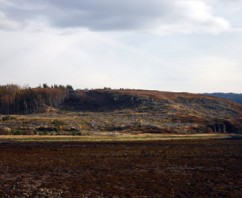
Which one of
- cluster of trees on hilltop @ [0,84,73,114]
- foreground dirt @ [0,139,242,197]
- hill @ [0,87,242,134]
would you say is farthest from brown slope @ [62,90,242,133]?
foreground dirt @ [0,139,242,197]

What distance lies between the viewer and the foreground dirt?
2345cm

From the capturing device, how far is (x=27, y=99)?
118 m

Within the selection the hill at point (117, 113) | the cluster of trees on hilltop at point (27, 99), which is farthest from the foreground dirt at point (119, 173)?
the cluster of trees on hilltop at point (27, 99)

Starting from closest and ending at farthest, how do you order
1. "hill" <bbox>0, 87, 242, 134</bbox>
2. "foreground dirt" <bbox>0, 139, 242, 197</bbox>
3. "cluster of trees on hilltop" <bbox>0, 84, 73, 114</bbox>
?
"foreground dirt" <bbox>0, 139, 242, 197</bbox> → "hill" <bbox>0, 87, 242, 134</bbox> → "cluster of trees on hilltop" <bbox>0, 84, 73, 114</bbox>

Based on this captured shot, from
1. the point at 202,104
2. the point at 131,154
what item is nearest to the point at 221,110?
the point at 202,104

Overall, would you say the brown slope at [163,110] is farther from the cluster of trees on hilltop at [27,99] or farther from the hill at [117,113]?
the cluster of trees on hilltop at [27,99]

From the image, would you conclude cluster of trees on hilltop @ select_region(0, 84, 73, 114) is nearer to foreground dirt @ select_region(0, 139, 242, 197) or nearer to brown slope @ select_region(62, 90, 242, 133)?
brown slope @ select_region(62, 90, 242, 133)

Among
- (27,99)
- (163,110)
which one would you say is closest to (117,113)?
(163,110)

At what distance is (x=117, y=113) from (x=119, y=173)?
74.9 m

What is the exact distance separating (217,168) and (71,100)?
3785 inches

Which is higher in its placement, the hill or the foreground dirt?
the hill

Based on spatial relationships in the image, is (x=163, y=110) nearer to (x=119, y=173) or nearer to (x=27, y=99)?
(x=27, y=99)

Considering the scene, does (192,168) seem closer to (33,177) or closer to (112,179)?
(112,179)

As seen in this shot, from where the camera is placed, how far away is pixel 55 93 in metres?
125
